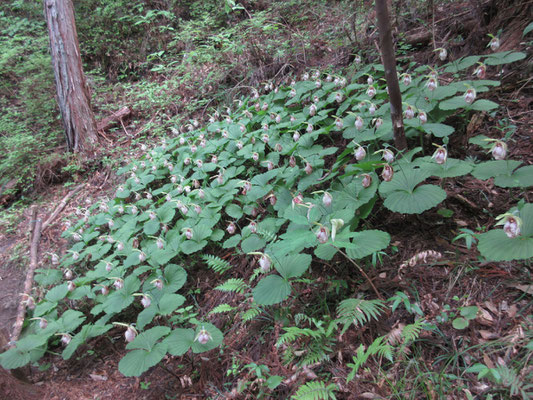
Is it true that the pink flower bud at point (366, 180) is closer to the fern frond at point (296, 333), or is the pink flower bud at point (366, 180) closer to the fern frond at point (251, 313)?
the fern frond at point (296, 333)

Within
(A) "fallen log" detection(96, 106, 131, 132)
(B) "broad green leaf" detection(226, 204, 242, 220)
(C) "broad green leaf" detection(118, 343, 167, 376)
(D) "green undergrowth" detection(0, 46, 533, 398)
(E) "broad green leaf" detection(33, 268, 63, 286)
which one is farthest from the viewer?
(A) "fallen log" detection(96, 106, 131, 132)

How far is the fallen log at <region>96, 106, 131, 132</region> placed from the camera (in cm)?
761

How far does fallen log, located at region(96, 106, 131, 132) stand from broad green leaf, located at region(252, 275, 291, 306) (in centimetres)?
724

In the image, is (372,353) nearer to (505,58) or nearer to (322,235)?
(322,235)

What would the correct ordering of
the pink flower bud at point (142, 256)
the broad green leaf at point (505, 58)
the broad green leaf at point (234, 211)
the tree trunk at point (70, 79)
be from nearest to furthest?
the broad green leaf at point (505, 58) < the pink flower bud at point (142, 256) < the broad green leaf at point (234, 211) < the tree trunk at point (70, 79)

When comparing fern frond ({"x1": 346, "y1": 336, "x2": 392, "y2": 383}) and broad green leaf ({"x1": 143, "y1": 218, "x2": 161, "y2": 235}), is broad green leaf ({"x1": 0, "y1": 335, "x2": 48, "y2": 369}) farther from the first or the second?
fern frond ({"x1": 346, "y1": 336, "x2": 392, "y2": 383})

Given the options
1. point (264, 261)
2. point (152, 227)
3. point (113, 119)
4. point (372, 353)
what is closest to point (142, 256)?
point (152, 227)

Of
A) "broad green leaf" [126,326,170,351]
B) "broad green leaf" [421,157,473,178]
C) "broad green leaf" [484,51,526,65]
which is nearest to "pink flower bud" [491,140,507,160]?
"broad green leaf" [421,157,473,178]

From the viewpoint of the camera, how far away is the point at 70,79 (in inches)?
272

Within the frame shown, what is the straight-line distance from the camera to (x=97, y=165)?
6.88m

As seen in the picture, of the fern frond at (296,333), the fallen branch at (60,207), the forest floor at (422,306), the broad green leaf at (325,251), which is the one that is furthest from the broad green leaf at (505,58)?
the fallen branch at (60,207)

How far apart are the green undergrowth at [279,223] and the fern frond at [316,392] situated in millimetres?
10

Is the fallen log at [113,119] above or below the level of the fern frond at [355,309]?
above

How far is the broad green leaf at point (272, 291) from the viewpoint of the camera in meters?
1.95
